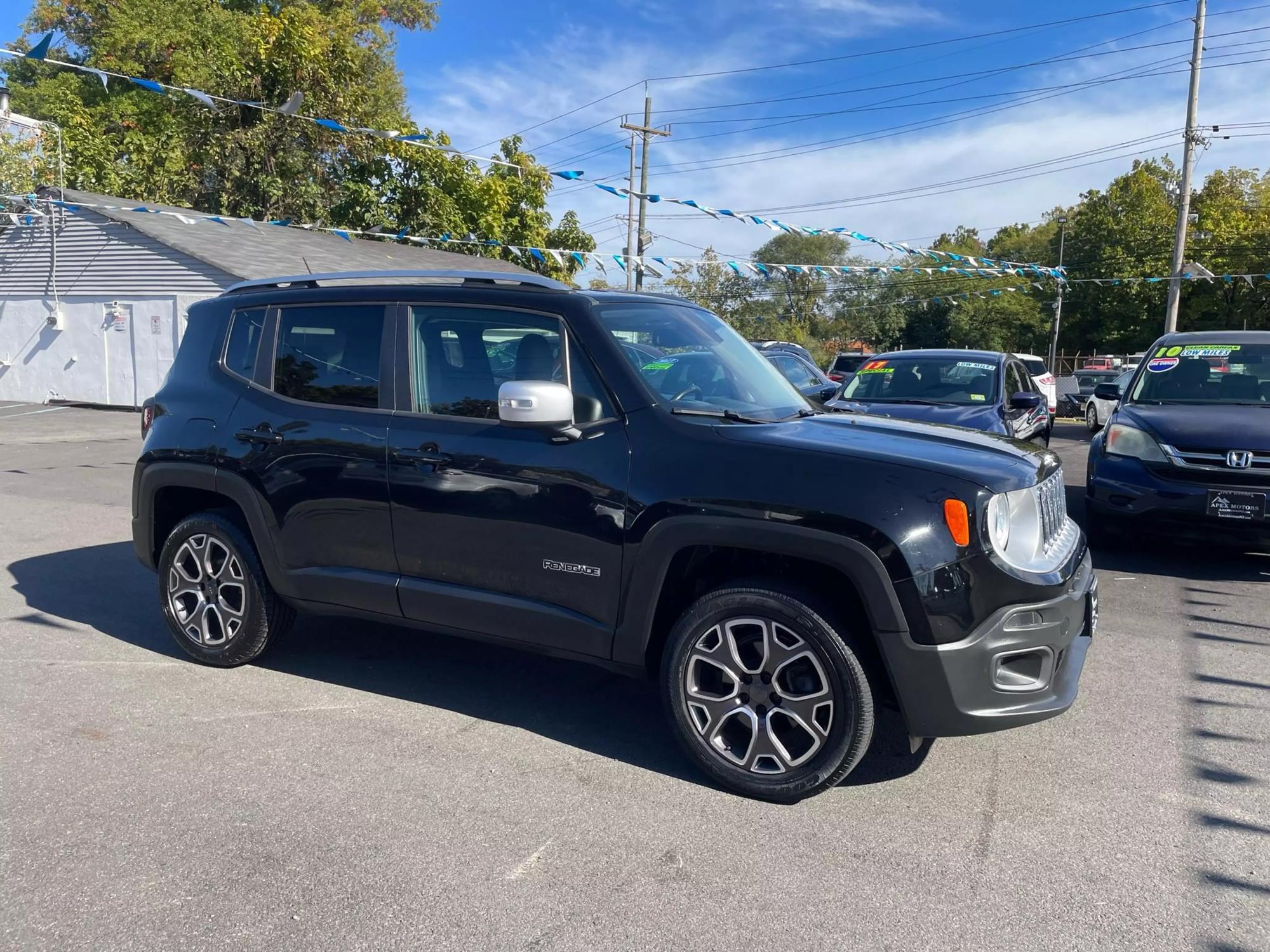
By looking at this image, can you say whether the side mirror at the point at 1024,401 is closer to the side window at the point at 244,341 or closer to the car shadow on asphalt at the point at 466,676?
the car shadow on asphalt at the point at 466,676

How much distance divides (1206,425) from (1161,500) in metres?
0.67

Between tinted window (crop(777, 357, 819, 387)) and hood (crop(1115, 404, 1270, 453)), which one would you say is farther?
tinted window (crop(777, 357, 819, 387))

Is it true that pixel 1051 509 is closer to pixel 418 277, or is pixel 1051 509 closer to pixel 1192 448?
pixel 418 277

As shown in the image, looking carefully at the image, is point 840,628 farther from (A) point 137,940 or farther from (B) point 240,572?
(B) point 240,572

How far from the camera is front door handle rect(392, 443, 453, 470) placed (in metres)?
4.16

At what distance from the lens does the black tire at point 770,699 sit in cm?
346

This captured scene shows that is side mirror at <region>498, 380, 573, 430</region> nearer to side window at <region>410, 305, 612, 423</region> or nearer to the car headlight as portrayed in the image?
side window at <region>410, 305, 612, 423</region>

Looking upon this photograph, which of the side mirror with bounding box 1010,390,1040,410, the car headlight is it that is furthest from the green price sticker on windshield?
the car headlight

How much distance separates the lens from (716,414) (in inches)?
155

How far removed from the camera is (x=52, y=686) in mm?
4707

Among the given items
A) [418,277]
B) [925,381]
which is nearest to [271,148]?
[925,381]

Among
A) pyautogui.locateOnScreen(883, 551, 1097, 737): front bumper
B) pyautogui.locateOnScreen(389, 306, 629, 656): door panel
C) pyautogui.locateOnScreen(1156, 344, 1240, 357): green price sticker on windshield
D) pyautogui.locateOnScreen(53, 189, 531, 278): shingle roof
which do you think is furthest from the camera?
pyautogui.locateOnScreen(53, 189, 531, 278): shingle roof

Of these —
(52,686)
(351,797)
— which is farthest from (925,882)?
(52,686)

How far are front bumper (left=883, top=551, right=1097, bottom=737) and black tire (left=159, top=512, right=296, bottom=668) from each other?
119 inches
